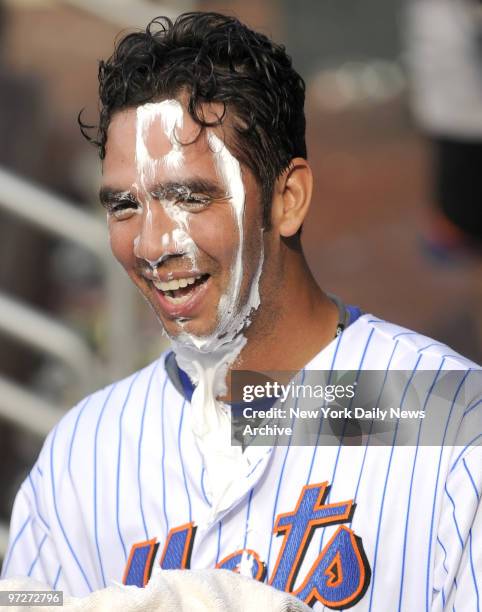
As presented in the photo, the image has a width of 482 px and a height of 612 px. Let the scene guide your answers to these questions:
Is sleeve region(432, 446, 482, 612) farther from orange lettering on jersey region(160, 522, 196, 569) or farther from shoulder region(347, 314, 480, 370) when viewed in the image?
orange lettering on jersey region(160, 522, 196, 569)

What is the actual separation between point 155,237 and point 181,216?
7cm

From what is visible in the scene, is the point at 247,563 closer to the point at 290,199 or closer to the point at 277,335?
the point at 277,335

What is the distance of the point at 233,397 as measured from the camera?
2.67 m

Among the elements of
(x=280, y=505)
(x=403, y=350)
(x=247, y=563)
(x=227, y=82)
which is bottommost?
(x=247, y=563)

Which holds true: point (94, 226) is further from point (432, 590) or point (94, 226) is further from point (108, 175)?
point (432, 590)

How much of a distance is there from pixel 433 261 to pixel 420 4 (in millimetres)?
1784

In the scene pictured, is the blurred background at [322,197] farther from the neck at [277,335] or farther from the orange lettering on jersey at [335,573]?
the orange lettering on jersey at [335,573]

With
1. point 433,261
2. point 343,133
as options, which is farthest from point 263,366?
point 343,133

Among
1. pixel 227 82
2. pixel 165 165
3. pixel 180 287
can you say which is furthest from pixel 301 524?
pixel 227 82

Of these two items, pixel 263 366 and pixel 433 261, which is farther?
pixel 433 261

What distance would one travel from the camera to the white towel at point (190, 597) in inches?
86.9

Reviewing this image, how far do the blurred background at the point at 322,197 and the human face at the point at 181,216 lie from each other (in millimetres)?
1760

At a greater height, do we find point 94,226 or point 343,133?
point 343,133

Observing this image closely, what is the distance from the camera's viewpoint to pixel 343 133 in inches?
447
